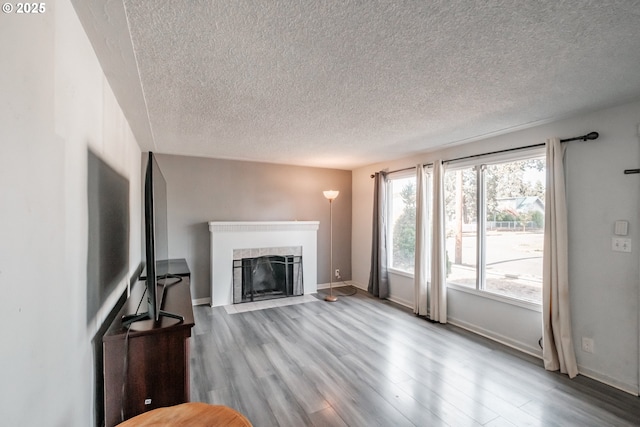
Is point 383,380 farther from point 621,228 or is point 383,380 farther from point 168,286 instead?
point 621,228

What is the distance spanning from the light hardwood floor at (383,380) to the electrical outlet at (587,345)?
24 centimetres

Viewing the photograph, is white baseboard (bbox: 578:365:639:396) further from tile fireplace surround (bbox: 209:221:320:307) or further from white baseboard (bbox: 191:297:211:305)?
white baseboard (bbox: 191:297:211:305)

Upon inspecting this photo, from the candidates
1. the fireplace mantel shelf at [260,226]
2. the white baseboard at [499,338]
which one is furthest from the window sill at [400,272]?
the fireplace mantel shelf at [260,226]

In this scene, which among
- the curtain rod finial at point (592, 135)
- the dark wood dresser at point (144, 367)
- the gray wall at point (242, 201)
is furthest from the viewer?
the gray wall at point (242, 201)

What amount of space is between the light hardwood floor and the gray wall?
1.40m

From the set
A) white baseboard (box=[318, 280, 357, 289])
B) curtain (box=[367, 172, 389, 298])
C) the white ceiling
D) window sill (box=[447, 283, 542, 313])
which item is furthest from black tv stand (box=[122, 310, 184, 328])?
white baseboard (box=[318, 280, 357, 289])

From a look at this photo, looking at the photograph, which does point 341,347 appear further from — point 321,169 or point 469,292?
point 321,169

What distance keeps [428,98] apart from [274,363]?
2.73 meters

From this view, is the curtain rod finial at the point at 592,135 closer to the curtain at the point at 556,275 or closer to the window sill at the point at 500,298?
the curtain at the point at 556,275

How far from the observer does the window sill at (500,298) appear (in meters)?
2.91

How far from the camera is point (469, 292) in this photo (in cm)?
354

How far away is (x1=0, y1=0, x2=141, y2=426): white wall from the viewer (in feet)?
2.46

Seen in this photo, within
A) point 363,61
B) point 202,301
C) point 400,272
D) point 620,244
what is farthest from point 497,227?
point 202,301

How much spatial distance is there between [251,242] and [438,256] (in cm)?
286
